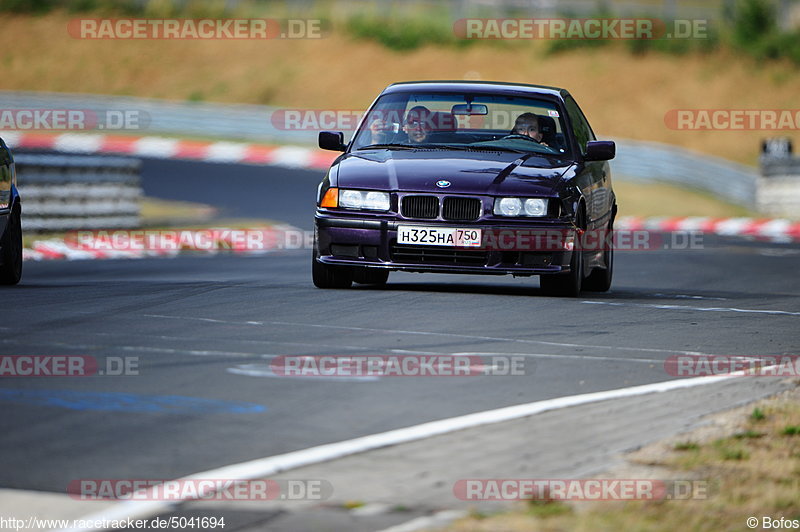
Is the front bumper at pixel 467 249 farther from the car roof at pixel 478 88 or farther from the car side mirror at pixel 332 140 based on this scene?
the car roof at pixel 478 88

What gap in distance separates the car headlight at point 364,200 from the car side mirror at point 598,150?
6.49 feet

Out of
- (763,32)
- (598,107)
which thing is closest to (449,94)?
(598,107)

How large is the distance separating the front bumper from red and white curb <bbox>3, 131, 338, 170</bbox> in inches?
1045

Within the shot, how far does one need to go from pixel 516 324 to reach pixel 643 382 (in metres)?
2.23

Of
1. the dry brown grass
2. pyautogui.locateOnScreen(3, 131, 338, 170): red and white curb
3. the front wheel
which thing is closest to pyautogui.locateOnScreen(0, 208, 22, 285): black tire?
the front wheel

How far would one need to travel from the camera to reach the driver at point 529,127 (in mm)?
12398

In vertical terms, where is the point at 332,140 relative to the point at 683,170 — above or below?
below

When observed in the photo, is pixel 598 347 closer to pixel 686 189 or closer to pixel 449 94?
pixel 449 94

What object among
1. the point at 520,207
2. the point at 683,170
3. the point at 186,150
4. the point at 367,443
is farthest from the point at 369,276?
the point at 186,150

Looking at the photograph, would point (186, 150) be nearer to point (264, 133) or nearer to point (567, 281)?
point (264, 133)

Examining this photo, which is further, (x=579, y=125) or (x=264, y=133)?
(x=264, y=133)

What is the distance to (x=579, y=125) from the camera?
43.1ft

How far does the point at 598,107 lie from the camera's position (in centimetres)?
5178

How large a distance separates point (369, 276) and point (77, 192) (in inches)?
414
